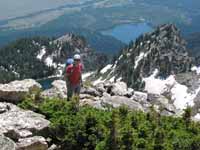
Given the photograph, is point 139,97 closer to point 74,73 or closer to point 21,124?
point 74,73

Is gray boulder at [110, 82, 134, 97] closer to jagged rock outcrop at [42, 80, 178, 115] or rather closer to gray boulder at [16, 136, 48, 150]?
jagged rock outcrop at [42, 80, 178, 115]

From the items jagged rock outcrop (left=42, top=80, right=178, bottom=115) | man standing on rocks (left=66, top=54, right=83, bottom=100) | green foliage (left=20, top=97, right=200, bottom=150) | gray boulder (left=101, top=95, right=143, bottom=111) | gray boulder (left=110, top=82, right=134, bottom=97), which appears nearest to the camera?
green foliage (left=20, top=97, right=200, bottom=150)

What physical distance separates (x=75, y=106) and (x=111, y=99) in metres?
10.4

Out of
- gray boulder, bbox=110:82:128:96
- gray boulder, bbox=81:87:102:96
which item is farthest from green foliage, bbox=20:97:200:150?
gray boulder, bbox=110:82:128:96

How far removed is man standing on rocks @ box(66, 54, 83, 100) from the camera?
45.3 metres

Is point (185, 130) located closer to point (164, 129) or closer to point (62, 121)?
point (164, 129)

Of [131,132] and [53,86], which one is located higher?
[131,132]

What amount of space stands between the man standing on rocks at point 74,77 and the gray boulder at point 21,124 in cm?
664

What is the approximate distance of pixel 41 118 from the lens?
3866 centimetres

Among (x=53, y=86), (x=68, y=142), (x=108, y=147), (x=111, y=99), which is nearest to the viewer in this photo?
(x=108, y=147)

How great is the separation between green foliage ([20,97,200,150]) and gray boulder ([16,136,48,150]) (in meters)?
1.98

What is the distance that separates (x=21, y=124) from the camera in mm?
37062

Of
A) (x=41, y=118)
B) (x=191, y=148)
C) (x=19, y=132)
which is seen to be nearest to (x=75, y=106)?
(x=41, y=118)

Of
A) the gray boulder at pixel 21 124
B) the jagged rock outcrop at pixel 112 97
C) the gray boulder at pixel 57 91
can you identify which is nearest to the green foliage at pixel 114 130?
the gray boulder at pixel 21 124
